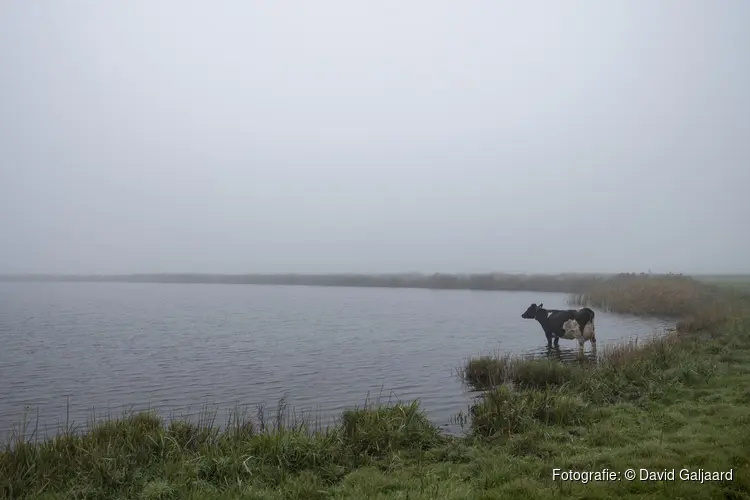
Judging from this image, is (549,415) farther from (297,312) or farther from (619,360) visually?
(297,312)

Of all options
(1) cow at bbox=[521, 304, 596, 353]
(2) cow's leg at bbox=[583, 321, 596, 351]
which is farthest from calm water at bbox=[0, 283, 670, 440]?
(2) cow's leg at bbox=[583, 321, 596, 351]

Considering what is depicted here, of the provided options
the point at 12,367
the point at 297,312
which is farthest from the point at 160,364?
the point at 297,312

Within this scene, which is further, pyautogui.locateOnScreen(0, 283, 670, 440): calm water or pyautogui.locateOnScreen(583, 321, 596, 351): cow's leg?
pyautogui.locateOnScreen(583, 321, 596, 351): cow's leg

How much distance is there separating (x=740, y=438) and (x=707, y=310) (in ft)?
70.1

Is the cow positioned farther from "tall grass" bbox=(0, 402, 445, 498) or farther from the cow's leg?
"tall grass" bbox=(0, 402, 445, 498)

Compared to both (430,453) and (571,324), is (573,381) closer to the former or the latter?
(430,453)

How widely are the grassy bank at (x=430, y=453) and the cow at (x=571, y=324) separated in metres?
8.52

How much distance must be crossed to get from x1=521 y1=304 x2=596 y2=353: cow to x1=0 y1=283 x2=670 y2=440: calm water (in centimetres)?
86

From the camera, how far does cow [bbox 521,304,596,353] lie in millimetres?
20953

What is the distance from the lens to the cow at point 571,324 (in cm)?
2095

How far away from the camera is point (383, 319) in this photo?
133 ft

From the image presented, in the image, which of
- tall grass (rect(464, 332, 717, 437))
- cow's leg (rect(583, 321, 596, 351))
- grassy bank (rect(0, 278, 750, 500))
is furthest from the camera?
cow's leg (rect(583, 321, 596, 351))

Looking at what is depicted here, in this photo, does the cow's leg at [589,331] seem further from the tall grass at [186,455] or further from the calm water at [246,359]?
the tall grass at [186,455]

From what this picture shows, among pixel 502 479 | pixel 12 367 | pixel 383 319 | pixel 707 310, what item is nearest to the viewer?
pixel 502 479
